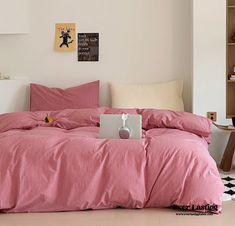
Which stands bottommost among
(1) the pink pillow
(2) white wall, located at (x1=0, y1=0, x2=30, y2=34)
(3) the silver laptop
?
(3) the silver laptop

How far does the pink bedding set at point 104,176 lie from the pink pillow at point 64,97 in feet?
4.92

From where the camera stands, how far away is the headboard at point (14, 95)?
434 cm

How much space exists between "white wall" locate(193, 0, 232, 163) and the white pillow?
21 centimetres

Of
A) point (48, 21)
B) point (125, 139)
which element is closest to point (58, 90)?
point (48, 21)

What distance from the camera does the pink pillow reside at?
4.20 metres

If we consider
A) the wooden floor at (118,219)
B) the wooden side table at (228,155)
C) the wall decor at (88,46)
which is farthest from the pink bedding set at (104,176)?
the wall decor at (88,46)

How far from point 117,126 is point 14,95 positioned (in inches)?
69.6

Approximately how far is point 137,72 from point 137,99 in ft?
1.12

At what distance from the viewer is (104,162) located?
261 centimetres

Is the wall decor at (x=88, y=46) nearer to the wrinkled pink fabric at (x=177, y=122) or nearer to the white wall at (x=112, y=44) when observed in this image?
the white wall at (x=112, y=44)

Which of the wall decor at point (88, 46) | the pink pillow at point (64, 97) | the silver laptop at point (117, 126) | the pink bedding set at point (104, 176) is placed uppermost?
the wall decor at point (88, 46)

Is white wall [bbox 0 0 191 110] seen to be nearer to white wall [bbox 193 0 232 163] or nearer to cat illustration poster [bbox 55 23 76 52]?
cat illustration poster [bbox 55 23 76 52]

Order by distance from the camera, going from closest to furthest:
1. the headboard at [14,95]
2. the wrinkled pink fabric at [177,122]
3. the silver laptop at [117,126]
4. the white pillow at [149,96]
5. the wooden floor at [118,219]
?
the wooden floor at [118,219] < the silver laptop at [117,126] < the wrinkled pink fabric at [177,122] < the white pillow at [149,96] < the headboard at [14,95]

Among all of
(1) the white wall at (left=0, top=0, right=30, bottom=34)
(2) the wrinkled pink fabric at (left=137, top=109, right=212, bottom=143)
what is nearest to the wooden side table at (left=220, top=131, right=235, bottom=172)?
(2) the wrinkled pink fabric at (left=137, top=109, right=212, bottom=143)
